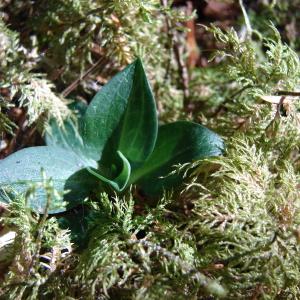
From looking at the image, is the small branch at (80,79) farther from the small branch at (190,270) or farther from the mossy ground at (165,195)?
the small branch at (190,270)

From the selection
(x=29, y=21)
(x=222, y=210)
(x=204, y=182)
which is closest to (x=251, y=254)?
(x=222, y=210)

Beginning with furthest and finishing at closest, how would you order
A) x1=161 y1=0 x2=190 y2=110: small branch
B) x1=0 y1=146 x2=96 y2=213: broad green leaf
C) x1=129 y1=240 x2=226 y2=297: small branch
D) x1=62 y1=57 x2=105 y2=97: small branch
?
1. x1=161 y1=0 x2=190 y2=110: small branch
2. x1=62 y1=57 x2=105 y2=97: small branch
3. x1=0 y1=146 x2=96 y2=213: broad green leaf
4. x1=129 y1=240 x2=226 y2=297: small branch

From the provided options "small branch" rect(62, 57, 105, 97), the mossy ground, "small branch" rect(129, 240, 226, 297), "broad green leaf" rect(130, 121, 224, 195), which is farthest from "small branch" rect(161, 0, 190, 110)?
"small branch" rect(129, 240, 226, 297)

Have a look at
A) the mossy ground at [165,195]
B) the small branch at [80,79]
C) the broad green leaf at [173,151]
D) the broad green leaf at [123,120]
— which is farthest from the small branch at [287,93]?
the small branch at [80,79]

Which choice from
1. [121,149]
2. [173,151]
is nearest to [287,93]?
[173,151]

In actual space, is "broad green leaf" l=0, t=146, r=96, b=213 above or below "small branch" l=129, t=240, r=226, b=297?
above

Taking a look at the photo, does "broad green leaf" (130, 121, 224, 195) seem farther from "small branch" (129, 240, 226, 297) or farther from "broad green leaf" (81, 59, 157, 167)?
"small branch" (129, 240, 226, 297)
